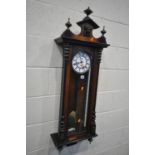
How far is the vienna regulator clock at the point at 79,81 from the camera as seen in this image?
2.85 feet

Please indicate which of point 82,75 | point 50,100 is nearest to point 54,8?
point 82,75

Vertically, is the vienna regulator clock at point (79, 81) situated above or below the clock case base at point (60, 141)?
above

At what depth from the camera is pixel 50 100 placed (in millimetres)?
961

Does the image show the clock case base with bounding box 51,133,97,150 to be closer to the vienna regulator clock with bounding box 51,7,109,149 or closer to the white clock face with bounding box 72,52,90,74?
the vienna regulator clock with bounding box 51,7,109,149

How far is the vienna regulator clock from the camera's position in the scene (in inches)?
34.2

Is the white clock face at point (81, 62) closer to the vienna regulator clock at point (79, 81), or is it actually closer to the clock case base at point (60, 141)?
the vienna regulator clock at point (79, 81)

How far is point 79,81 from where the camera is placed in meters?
0.95

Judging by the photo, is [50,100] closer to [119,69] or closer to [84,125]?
[84,125]

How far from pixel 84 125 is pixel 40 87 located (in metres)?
0.44

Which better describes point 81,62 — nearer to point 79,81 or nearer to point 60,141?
point 79,81

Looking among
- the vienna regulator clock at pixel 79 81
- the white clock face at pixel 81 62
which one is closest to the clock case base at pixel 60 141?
the vienna regulator clock at pixel 79 81

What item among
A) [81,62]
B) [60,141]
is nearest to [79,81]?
[81,62]

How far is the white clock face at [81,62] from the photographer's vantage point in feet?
2.93
